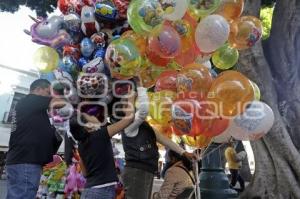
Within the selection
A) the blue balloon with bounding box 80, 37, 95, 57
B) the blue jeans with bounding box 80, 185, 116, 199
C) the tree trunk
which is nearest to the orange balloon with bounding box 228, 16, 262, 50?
the blue balloon with bounding box 80, 37, 95, 57

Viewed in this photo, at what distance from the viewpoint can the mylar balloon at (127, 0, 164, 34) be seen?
3.08 metres

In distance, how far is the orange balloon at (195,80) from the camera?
3.17m

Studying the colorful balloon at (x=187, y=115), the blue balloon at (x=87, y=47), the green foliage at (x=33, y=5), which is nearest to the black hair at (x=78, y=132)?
the colorful balloon at (x=187, y=115)

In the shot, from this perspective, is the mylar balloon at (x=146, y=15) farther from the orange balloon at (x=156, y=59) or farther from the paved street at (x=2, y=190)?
the paved street at (x=2, y=190)

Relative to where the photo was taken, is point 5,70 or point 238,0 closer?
point 238,0

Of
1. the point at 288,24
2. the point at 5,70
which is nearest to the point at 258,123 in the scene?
the point at 288,24

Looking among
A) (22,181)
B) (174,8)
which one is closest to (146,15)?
(174,8)

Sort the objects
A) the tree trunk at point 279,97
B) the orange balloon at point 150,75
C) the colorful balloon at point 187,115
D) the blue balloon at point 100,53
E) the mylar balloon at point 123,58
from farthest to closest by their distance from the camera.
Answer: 1. the tree trunk at point 279,97
2. the orange balloon at point 150,75
3. the blue balloon at point 100,53
4. the mylar balloon at point 123,58
5. the colorful balloon at point 187,115

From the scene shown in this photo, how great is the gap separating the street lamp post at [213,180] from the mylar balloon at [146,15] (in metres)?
2.41

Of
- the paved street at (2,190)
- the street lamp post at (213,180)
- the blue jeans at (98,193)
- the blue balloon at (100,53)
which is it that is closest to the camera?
the blue jeans at (98,193)

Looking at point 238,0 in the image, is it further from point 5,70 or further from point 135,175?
point 5,70

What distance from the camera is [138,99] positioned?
307cm

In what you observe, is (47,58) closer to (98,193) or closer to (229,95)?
(98,193)

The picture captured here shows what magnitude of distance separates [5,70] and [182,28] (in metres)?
9.21
